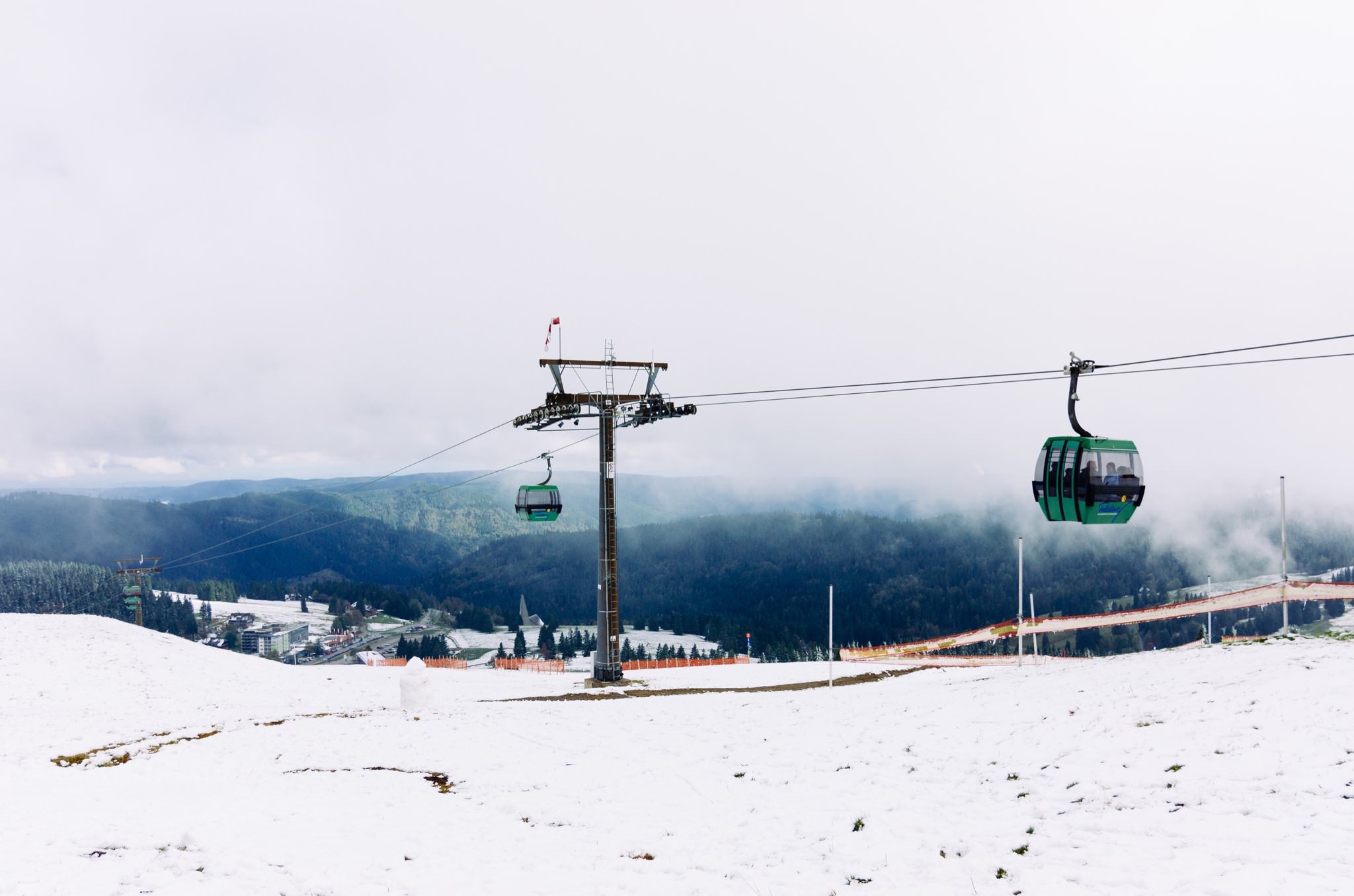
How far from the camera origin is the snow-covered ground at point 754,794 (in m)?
10.4

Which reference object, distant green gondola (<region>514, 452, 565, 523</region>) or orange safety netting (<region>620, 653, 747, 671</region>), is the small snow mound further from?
orange safety netting (<region>620, 653, 747, 671</region>)

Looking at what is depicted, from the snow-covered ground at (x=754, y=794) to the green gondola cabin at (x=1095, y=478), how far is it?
397 centimetres

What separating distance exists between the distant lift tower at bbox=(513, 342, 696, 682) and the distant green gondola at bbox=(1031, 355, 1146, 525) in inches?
726

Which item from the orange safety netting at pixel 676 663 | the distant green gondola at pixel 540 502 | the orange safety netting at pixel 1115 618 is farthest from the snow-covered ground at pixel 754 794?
the orange safety netting at pixel 676 663

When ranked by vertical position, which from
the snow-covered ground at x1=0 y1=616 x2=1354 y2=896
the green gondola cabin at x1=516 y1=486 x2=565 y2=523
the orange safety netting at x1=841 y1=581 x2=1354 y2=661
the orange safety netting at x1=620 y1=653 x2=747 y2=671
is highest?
the green gondola cabin at x1=516 y1=486 x2=565 y2=523

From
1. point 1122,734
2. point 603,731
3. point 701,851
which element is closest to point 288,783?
point 603,731

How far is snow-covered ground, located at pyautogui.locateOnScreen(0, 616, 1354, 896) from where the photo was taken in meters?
10.4

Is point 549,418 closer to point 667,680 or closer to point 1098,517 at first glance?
point 667,680

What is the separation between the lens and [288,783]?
1612cm

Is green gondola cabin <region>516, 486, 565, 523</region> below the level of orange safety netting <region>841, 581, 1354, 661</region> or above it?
above

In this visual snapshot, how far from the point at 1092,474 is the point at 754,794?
37.1 feet

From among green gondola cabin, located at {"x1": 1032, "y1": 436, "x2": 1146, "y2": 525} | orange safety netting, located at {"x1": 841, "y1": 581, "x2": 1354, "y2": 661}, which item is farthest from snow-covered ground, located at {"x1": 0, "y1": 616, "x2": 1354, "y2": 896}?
orange safety netting, located at {"x1": 841, "y1": 581, "x2": 1354, "y2": 661}

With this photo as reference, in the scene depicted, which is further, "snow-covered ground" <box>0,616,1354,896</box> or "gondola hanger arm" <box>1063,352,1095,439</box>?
"gondola hanger arm" <box>1063,352,1095,439</box>

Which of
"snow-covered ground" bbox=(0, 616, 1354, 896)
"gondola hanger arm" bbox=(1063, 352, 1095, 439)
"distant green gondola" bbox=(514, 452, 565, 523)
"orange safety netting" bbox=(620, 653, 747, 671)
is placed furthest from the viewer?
"orange safety netting" bbox=(620, 653, 747, 671)
